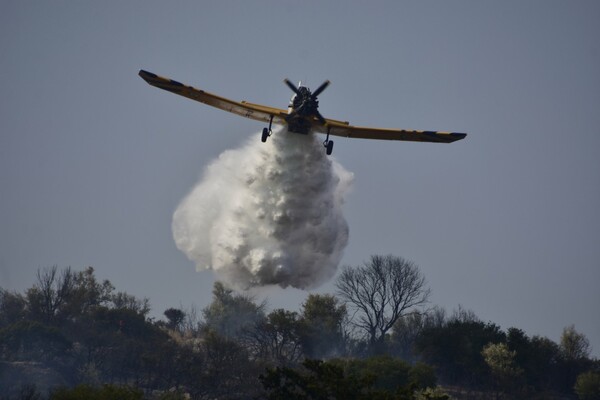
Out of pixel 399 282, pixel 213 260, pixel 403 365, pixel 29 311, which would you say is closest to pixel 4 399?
pixel 213 260

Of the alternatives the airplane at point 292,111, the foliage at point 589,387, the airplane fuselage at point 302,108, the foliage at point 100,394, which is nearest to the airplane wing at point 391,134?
the airplane at point 292,111

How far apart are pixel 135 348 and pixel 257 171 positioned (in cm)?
2009

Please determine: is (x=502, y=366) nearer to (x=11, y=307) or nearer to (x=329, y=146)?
(x=329, y=146)

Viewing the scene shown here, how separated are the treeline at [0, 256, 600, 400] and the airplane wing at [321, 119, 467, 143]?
548 inches

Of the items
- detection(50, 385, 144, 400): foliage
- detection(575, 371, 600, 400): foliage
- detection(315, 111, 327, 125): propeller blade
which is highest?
detection(315, 111, 327, 125): propeller blade

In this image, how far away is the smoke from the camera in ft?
189

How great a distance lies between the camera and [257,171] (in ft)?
195

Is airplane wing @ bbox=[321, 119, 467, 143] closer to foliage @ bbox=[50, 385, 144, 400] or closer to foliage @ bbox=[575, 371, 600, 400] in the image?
foliage @ bbox=[50, 385, 144, 400]

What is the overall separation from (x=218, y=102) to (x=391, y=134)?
10.6 metres

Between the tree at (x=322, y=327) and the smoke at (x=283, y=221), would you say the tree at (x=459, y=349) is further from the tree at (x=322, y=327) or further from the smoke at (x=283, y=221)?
the smoke at (x=283, y=221)

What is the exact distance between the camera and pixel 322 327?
85125 millimetres

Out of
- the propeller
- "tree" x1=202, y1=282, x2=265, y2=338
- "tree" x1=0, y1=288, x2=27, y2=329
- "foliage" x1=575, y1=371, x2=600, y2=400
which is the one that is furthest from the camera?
"tree" x1=202, y1=282, x2=265, y2=338

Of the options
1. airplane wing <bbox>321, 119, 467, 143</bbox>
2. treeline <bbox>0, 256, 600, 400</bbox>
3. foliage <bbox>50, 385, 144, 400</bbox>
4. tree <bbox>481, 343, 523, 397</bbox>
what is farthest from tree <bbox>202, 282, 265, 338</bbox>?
foliage <bbox>50, 385, 144, 400</bbox>

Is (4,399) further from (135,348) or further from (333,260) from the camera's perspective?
(333,260)
